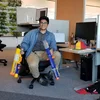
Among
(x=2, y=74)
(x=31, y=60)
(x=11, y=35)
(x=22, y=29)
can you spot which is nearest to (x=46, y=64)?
(x=31, y=60)

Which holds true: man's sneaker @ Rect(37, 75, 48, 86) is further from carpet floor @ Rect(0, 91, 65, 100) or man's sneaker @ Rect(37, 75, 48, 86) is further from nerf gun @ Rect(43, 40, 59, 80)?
carpet floor @ Rect(0, 91, 65, 100)

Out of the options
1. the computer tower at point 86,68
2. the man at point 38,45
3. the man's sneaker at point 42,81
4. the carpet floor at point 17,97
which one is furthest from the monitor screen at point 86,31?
the carpet floor at point 17,97

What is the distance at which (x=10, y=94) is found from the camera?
2.75m

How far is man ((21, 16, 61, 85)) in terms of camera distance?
3121 mm

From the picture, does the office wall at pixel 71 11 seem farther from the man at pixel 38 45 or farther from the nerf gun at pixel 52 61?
the nerf gun at pixel 52 61

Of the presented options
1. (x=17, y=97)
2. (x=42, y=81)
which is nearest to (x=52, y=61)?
(x=42, y=81)

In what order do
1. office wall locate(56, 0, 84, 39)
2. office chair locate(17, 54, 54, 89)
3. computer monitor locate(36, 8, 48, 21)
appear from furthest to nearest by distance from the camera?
office wall locate(56, 0, 84, 39) < computer monitor locate(36, 8, 48, 21) < office chair locate(17, 54, 54, 89)

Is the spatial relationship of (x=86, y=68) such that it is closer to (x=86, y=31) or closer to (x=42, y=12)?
(x=86, y=31)

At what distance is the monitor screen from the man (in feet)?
2.56

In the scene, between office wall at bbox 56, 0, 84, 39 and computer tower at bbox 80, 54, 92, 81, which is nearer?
computer tower at bbox 80, 54, 92, 81

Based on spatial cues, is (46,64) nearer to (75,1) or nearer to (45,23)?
(45,23)

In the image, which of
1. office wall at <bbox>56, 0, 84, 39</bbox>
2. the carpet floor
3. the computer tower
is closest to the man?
the carpet floor

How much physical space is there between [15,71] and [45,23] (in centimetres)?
92

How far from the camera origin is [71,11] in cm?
513
